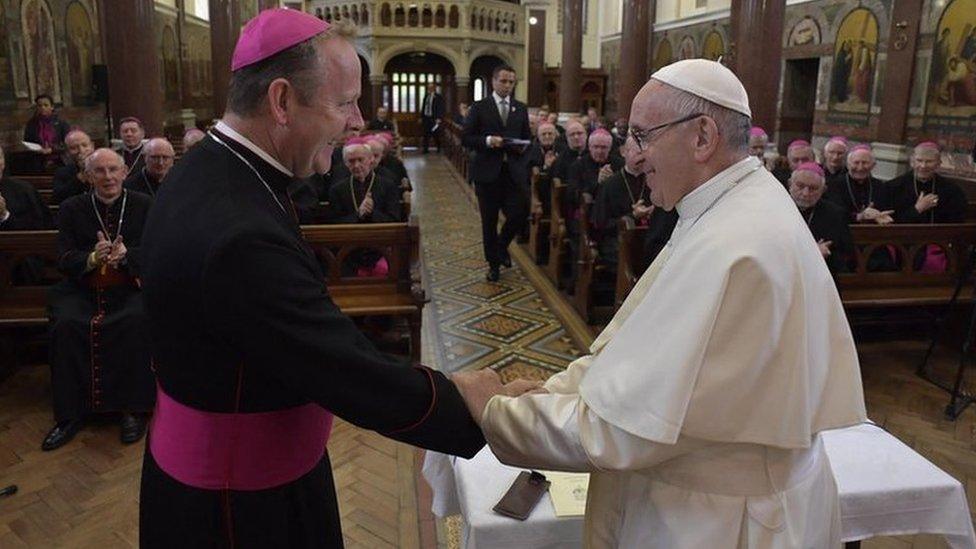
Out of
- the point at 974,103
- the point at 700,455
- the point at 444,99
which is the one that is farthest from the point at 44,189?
the point at 444,99

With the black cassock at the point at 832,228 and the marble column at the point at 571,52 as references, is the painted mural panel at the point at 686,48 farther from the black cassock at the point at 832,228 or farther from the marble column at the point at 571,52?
the black cassock at the point at 832,228

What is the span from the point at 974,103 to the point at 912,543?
26.2ft

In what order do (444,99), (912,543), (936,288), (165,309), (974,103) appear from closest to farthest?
(165,309)
(912,543)
(936,288)
(974,103)
(444,99)

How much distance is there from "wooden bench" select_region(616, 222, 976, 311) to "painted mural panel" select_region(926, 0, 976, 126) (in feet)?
15.6

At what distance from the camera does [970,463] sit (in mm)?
3834

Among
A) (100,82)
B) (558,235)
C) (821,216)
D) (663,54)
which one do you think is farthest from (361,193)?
(663,54)

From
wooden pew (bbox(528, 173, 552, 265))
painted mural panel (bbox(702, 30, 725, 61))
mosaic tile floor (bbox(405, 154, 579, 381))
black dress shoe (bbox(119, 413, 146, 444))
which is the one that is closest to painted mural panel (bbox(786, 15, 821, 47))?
painted mural panel (bbox(702, 30, 725, 61))

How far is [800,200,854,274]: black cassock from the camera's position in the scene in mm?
5035

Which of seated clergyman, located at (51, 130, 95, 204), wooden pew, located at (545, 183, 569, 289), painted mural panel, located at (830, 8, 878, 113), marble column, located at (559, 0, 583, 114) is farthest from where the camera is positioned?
marble column, located at (559, 0, 583, 114)

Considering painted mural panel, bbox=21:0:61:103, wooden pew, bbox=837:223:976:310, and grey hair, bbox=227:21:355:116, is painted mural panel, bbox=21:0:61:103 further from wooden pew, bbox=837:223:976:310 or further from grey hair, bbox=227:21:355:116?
grey hair, bbox=227:21:355:116

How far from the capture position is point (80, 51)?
12.6 meters

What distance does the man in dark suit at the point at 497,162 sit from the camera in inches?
282

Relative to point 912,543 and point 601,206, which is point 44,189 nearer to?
point 601,206

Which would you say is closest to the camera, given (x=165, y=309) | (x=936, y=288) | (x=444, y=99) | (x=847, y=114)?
(x=165, y=309)
